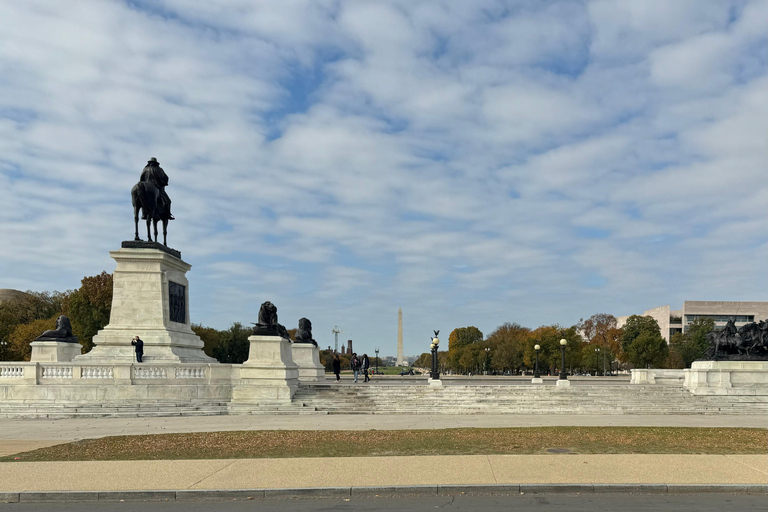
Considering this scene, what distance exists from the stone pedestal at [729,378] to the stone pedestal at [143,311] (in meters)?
25.6

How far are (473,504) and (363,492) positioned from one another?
1.87m

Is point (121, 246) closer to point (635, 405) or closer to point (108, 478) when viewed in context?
point (108, 478)

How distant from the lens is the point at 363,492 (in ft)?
34.4

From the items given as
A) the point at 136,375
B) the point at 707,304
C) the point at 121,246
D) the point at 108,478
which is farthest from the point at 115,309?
the point at 707,304

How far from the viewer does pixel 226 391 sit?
27500 millimetres

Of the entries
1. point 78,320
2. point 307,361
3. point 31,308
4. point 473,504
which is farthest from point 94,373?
point 31,308

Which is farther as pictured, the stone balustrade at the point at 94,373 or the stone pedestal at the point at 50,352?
the stone pedestal at the point at 50,352

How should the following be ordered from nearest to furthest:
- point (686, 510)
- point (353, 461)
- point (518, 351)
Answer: point (686, 510), point (353, 461), point (518, 351)

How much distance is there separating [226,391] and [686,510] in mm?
21494

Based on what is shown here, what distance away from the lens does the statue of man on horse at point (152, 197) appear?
108 feet

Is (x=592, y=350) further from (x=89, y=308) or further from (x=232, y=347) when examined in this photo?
(x=89, y=308)

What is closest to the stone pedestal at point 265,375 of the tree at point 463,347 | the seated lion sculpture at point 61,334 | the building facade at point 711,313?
the seated lion sculpture at point 61,334

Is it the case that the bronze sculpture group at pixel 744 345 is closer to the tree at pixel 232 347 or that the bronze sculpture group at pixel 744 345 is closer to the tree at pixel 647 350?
the tree at pixel 647 350

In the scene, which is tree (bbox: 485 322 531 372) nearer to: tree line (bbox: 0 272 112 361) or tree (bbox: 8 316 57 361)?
tree line (bbox: 0 272 112 361)
